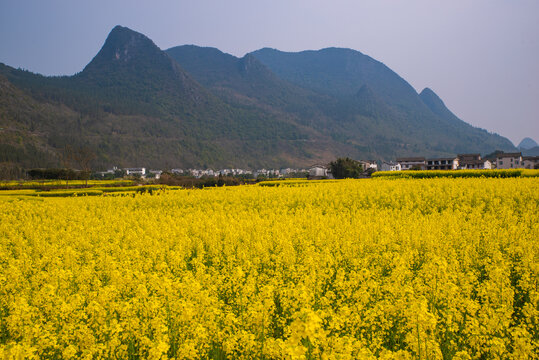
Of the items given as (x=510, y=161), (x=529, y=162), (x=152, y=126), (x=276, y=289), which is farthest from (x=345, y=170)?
(x=152, y=126)

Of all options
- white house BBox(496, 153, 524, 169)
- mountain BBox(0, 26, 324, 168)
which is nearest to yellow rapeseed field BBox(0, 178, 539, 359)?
mountain BBox(0, 26, 324, 168)

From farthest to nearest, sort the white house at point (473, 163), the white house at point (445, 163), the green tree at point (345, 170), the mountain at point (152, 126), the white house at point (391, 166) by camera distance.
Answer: the white house at point (391, 166) < the mountain at point (152, 126) < the white house at point (473, 163) < the white house at point (445, 163) < the green tree at point (345, 170)

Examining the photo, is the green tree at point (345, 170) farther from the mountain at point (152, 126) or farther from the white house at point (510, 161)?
the mountain at point (152, 126)

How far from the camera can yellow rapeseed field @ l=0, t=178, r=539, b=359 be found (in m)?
4.81

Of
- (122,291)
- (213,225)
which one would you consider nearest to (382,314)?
(122,291)

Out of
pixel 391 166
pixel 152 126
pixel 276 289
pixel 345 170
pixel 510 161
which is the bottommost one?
pixel 276 289

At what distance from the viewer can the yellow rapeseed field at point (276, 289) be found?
4.81 meters

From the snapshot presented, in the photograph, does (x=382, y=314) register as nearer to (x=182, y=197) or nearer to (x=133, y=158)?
(x=182, y=197)

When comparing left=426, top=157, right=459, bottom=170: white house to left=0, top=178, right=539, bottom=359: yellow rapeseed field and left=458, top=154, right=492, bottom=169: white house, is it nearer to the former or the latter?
left=458, top=154, right=492, bottom=169: white house

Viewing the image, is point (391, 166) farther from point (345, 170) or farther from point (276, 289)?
point (276, 289)

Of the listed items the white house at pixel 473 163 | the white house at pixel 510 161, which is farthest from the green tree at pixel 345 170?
the white house at pixel 510 161

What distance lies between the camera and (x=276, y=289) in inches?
285

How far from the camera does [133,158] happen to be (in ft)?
380

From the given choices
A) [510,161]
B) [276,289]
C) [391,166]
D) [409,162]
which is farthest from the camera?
[391,166]
